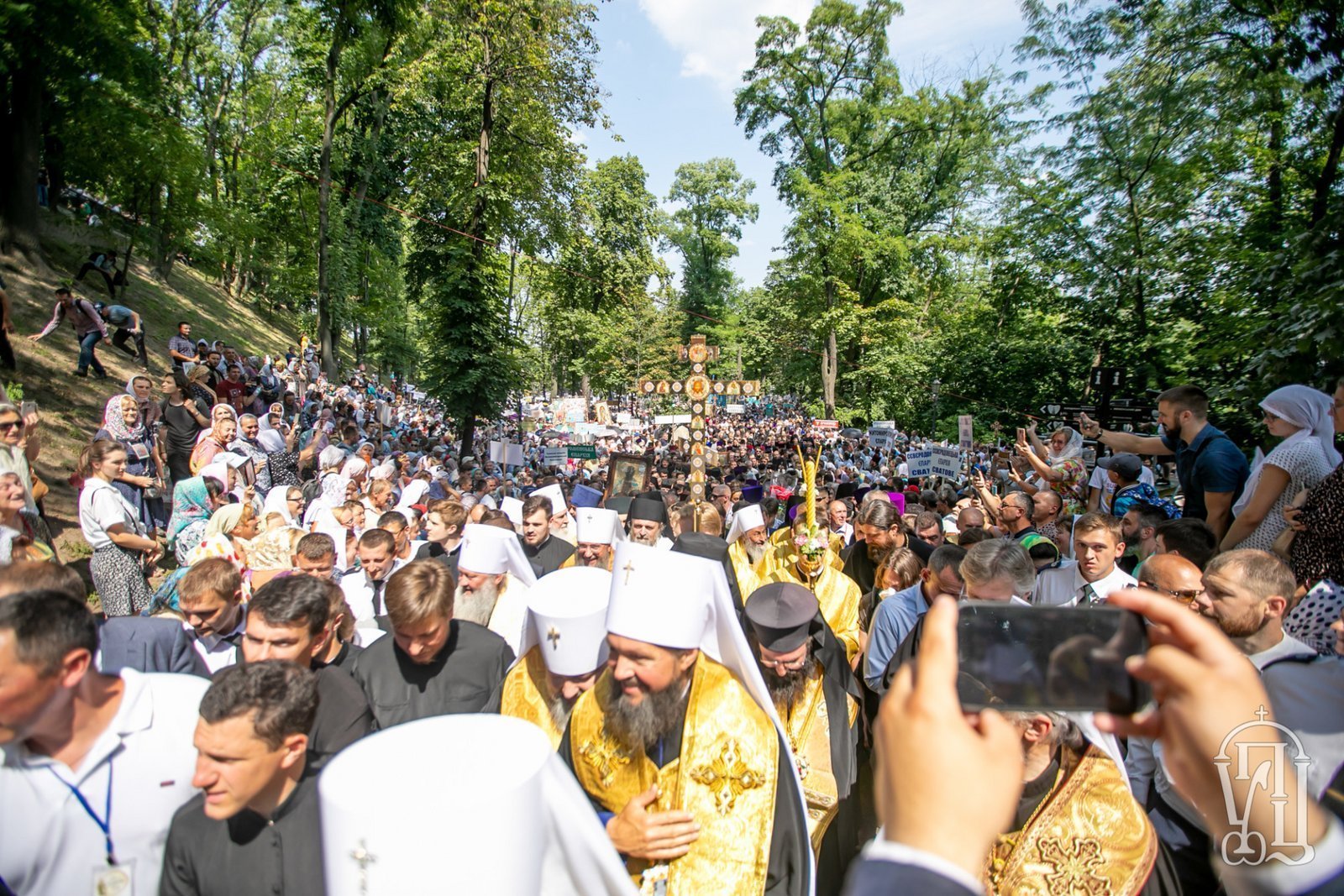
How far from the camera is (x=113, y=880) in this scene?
7.15 ft

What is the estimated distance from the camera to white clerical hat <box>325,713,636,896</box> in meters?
1.52

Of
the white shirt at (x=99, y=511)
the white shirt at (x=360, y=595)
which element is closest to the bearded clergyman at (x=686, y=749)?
the white shirt at (x=360, y=595)

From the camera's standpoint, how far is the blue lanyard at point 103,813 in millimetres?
2189

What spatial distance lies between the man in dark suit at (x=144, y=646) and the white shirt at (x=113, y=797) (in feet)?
2.47

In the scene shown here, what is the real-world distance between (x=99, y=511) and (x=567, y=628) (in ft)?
14.7

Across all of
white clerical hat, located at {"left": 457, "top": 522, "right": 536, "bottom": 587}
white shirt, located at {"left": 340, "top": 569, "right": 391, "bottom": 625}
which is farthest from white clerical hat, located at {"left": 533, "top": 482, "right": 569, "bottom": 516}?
white clerical hat, located at {"left": 457, "top": 522, "right": 536, "bottom": 587}

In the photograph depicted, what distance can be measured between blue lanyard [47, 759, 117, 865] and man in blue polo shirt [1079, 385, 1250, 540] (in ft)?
20.0

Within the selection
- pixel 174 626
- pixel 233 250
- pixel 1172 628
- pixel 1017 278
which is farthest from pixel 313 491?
pixel 233 250

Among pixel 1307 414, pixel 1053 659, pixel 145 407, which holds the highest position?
pixel 145 407

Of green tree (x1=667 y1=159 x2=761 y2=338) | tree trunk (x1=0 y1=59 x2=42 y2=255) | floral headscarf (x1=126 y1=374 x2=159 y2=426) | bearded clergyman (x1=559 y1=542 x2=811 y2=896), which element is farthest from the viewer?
green tree (x1=667 y1=159 x2=761 y2=338)

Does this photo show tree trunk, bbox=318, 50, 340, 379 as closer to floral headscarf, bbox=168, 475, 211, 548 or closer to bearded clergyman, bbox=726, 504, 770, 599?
floral headscarf, bbox=168, 475, 211, 548

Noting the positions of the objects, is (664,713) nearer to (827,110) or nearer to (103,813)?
(103,813)

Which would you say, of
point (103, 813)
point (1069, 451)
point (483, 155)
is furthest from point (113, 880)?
point (483, 155)

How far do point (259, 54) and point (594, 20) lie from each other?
82.3 ft
